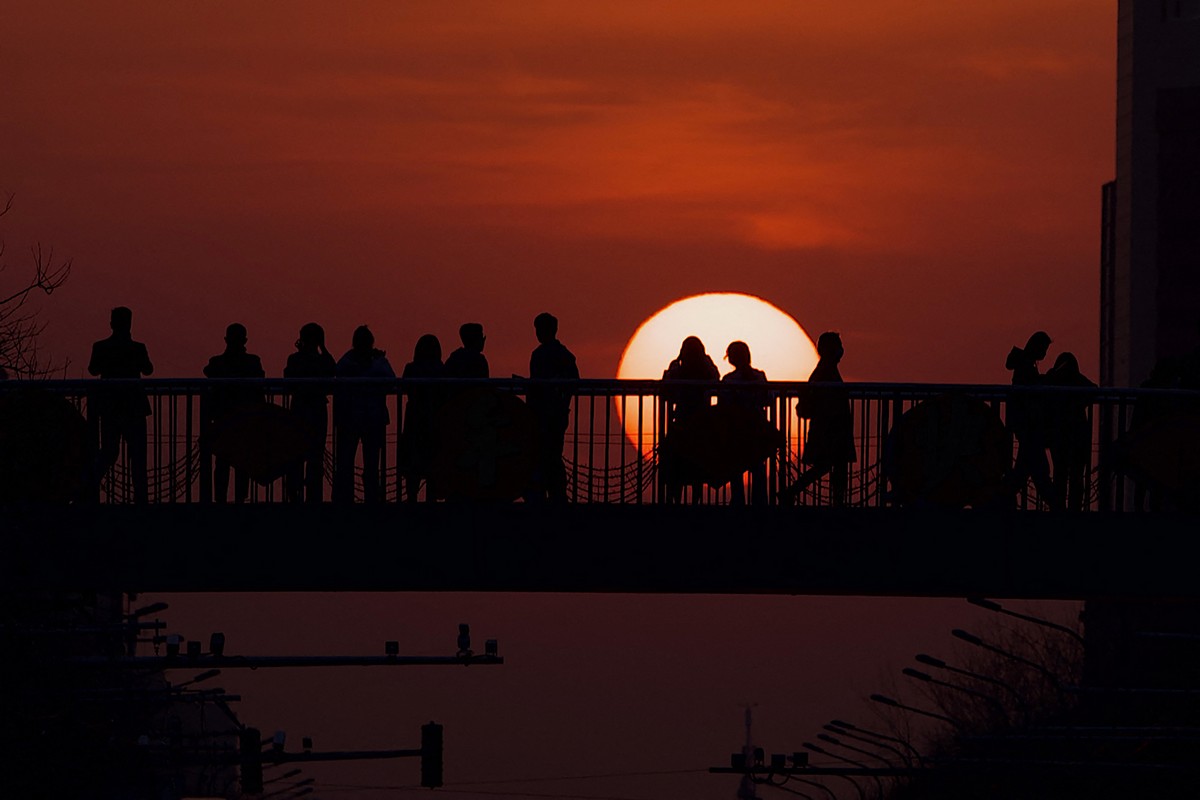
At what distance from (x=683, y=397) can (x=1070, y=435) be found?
3624 millimetres

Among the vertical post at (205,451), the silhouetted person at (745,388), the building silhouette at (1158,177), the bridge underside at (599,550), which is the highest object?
the building silhouette at (1158,177)

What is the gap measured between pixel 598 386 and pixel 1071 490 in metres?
4.65

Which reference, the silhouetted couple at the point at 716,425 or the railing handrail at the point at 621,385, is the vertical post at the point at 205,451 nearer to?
the railing handrail at the point at 621,385

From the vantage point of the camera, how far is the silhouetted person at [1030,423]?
23.7 m

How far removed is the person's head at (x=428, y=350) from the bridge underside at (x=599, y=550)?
1.61 meters

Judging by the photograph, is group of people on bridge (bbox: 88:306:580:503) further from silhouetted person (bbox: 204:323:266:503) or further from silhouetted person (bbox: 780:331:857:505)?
silhouetted person (bbox: 780:331:857:505)

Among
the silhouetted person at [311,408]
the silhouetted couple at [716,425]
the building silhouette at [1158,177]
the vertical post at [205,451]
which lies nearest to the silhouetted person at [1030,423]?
the silhouetted couple at [716,425]

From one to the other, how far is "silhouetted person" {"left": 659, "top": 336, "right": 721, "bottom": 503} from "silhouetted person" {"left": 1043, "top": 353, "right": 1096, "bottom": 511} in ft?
10.6

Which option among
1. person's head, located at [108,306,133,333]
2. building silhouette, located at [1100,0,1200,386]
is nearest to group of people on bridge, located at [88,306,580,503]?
person's head, located at [108,306,133,333]

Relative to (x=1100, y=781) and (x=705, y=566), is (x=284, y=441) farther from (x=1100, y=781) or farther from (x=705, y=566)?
(x=1100, y=781)

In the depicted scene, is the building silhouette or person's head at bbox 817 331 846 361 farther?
the building silhouette

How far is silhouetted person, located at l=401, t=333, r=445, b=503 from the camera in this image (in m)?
23.6


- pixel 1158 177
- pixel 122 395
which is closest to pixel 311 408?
pixel 122 395

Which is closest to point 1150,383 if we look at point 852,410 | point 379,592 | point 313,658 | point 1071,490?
point 1071,490
